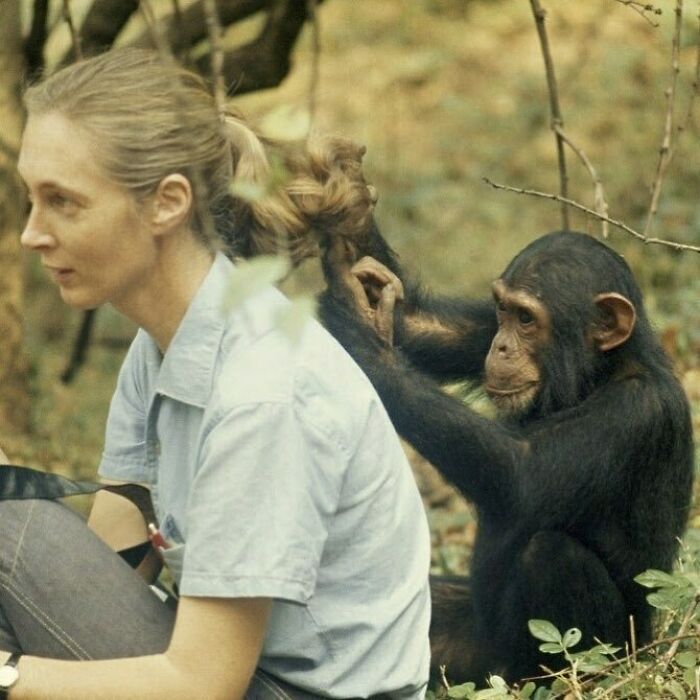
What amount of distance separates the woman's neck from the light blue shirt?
1.7 inches

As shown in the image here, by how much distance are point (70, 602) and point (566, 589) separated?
161 centimetres

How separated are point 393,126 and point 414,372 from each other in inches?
280

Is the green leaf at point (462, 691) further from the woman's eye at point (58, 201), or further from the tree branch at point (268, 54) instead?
the tree branch at point (268, 54)

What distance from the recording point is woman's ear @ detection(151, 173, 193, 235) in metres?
3.00

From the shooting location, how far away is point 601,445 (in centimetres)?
412

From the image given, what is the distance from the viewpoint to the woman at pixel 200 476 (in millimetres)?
2771

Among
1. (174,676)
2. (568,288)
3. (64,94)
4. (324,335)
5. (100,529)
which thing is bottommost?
(100,529)

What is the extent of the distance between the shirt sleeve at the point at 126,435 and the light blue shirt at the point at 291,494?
178 mm

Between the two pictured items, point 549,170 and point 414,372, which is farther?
point 549,170

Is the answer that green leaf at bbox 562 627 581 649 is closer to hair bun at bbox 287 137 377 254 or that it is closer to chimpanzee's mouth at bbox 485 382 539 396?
chimpanzee's mouth at bbox 485 382 539 396

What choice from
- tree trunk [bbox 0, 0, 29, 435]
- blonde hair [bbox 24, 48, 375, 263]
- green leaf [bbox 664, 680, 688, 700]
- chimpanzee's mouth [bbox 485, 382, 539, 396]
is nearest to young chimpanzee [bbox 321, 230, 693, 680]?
chimpanzee's mouth [bbox 485, 382, 539, 396]

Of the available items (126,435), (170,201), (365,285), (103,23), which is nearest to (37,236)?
(170,201)

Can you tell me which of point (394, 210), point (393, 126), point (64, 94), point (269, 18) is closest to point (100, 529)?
point (64, 94)

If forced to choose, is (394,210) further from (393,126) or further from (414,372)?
(414,372)
